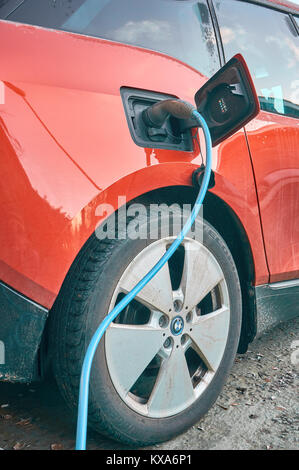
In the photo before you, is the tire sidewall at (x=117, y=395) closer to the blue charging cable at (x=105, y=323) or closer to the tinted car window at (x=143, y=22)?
the blue charging cable at (x=105, y=323)

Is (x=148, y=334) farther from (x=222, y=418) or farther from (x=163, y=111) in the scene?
(x=163, y=111)

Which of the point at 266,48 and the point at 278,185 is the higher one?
the point at 266,48

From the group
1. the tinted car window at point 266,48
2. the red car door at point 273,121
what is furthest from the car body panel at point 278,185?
the tinted car window at point 266,48

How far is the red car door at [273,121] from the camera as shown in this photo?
5.74 feet

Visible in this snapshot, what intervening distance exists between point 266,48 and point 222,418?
67.6 inches

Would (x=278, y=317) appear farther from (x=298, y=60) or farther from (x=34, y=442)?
(x=298, y=60)

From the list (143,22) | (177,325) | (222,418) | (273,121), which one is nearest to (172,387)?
(177,325)

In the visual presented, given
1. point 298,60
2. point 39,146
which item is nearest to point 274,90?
point 298,60

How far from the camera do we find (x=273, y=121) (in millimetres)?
1867

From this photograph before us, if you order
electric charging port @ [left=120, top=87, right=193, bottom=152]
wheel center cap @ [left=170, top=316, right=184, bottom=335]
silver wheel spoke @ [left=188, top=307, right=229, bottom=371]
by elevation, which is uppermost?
electric charging port @ [left=120, top=87, right=193, bottom=152]

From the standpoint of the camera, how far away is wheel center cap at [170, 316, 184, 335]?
4.58 feet

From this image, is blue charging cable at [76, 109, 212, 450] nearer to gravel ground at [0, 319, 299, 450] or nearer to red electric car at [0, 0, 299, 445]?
red electric car at [0, 0, 299, 445]

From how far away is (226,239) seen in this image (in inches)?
68.0

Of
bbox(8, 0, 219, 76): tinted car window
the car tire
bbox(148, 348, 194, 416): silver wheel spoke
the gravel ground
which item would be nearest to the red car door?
bbox(8, 0, 219, 76): tinted car window
